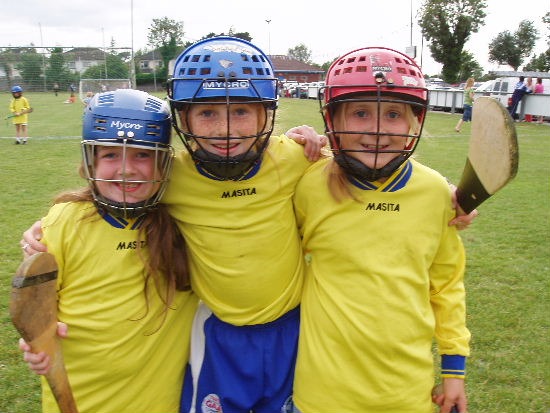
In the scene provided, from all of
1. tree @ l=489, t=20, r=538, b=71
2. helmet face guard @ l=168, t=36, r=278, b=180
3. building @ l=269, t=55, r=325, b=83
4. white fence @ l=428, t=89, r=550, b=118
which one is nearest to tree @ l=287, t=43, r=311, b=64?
building @ l=269, t=55, r=325, b=83

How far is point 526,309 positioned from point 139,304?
11.2ft

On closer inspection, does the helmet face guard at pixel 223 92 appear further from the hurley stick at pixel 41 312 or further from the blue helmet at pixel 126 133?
→ the hurley stick at pixel 41 312

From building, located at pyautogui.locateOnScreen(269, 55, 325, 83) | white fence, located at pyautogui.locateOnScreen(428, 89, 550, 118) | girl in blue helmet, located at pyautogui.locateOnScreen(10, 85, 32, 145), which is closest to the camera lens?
girl in blue helmet, located at pyautogui.locateOnScreen(10, 85, 32, 145)

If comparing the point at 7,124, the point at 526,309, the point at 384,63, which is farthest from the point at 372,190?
the point at 7,124

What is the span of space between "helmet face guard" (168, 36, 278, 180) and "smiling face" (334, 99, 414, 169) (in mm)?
312

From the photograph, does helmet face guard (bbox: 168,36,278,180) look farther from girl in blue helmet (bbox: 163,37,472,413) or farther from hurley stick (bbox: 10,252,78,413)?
hurley stick (bbox: 10,252,78,413)

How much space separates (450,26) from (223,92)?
4756 centimetres

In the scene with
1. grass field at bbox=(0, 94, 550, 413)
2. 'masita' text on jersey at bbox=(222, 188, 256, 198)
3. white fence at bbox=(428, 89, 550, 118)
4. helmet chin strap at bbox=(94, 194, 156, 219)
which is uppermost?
white fence at bbox=(428, 89, 550, 118)

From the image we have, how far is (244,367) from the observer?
2131mm

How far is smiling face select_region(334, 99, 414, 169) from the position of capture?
188 centimetres

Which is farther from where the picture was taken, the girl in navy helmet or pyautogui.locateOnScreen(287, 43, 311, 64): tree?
pyautogui.locateOnScreen(287, 43, 311, 64): tree

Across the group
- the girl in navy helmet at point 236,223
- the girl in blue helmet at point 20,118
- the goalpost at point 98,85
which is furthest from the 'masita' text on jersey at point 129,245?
the goalpost at point 98,85

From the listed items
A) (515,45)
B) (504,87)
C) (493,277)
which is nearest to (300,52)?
(515,45)

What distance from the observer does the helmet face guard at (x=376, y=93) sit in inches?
73.6
